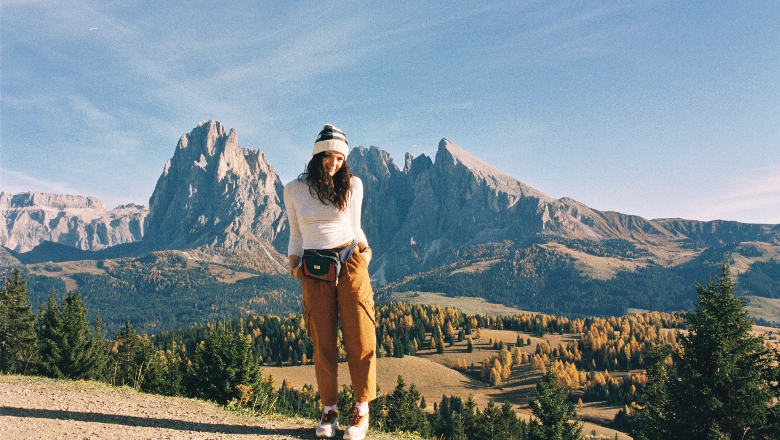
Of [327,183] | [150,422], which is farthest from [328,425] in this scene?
[327,183]

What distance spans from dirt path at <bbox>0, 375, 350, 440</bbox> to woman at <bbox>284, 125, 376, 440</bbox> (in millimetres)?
1406

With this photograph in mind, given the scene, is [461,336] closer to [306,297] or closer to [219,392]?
[219,392]

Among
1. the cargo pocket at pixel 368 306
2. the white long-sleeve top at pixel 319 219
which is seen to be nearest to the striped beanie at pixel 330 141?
the white long-sleeve top at pixel 319 219

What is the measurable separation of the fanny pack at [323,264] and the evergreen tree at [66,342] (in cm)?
3995

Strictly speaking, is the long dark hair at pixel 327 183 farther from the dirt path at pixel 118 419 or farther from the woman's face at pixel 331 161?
the dirt path at pixel 118 419

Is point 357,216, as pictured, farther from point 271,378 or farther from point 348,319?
point 271,378

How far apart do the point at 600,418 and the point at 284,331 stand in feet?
374

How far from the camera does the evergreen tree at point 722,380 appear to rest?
60.6 feet

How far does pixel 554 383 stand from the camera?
4331 centimetres

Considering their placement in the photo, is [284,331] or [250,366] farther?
[284,331]

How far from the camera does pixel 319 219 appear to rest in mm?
7152

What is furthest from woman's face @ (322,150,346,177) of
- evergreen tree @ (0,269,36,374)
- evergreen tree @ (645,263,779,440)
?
evergreen tree @ (0,269,36,374)

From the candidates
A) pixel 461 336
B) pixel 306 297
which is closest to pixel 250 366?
pixel 306 297

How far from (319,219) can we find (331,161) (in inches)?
39.2
